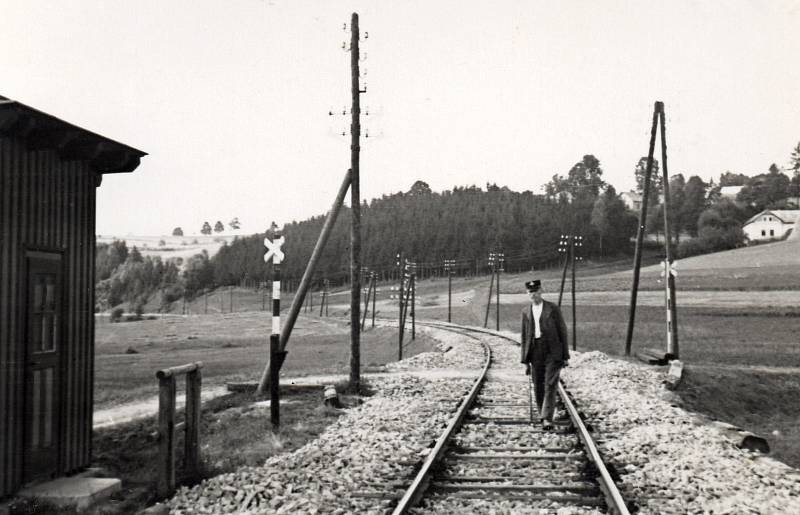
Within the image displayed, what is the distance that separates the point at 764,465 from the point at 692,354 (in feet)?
70.8

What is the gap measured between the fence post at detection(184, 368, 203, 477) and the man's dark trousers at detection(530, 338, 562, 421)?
14.7ft

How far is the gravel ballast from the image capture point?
256 inches

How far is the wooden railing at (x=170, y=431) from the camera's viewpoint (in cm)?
699

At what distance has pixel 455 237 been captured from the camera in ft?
431

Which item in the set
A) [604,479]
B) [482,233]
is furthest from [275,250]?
[482,233]

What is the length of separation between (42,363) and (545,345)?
6070 mm

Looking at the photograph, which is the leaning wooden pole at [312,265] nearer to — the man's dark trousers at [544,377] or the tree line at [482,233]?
the man's dark trousers at [544,377]

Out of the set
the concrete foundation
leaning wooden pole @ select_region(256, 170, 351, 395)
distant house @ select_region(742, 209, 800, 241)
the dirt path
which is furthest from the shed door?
distant house @ select_region(742, 209, 800, 241)

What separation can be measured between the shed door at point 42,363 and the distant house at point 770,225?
328 ft

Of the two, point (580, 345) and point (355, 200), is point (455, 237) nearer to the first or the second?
point (580, 345)

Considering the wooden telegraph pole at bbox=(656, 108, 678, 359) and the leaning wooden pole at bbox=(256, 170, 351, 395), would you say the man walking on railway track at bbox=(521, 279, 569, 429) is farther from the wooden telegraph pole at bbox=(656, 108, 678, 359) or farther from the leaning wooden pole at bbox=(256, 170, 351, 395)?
the wooden telegraph pole at bbox=(656, 108, 678, 359)

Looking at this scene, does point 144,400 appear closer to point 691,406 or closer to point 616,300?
point 691,406

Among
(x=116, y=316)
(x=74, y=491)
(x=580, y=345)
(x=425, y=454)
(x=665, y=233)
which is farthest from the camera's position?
(x=116, y=316)

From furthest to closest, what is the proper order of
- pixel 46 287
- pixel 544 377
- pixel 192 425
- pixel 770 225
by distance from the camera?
pixel 770 225 < pixel 544 377 < pixel 192 425 < pixel 46 287
